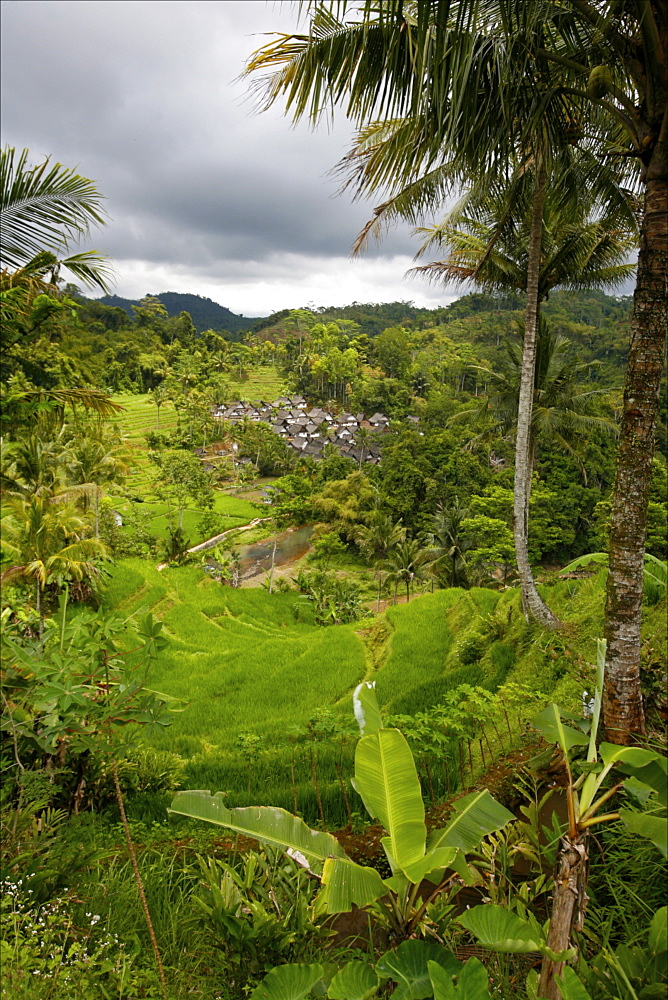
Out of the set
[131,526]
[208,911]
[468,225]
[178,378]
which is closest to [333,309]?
[178,378]

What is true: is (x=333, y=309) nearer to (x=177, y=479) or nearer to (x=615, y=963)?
(x=177, y=479)

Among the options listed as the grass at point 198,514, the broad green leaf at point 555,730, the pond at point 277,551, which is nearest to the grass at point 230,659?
the broad green leaf at point 555,730

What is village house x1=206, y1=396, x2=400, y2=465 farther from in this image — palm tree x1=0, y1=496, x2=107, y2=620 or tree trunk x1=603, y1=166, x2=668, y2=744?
tree trunk x1=603, y1=166, x2=668, y2=744

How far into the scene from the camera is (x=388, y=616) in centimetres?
989

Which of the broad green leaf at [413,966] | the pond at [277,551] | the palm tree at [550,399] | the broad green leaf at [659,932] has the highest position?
the palm tree at [550,399]

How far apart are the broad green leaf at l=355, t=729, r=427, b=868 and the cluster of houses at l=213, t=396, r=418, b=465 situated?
39.4 meters

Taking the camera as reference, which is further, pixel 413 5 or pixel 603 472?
pixel 603 472

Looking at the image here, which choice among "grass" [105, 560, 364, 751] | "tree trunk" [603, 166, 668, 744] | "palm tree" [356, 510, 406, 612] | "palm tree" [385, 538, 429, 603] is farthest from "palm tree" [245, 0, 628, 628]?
"palm tree" [356, 510, 406, 612]

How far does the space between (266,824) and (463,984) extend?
2.34ft

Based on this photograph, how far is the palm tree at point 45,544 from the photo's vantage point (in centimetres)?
874

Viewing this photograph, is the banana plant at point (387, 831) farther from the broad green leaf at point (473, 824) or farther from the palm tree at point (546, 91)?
the palm tree at point (546, 91)

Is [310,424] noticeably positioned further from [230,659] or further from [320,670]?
[320,670]

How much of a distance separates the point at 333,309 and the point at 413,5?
392 feet

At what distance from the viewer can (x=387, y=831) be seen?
1589 mm
